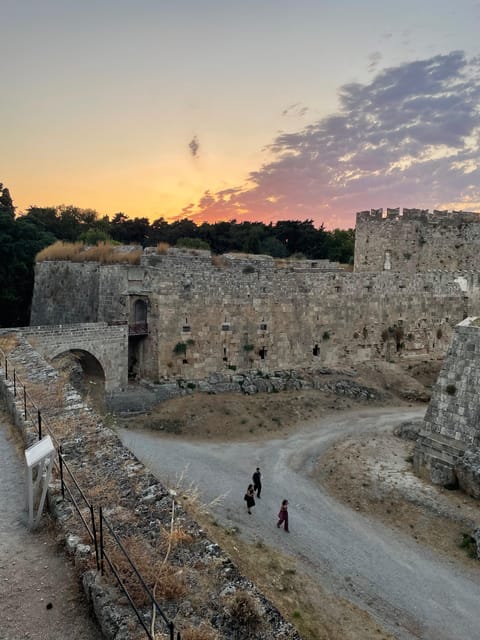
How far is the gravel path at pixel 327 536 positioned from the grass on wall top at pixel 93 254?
24.8ft

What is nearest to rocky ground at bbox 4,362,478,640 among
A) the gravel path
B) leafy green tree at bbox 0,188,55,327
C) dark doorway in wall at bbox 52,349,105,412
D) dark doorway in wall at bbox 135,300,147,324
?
the gravel path

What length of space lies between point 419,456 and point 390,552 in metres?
3.97

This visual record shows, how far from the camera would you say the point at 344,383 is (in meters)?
22.0

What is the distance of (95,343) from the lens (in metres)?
18.4

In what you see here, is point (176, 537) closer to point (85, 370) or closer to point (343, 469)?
point (343, 469)

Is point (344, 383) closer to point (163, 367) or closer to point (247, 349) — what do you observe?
point (247, 349)

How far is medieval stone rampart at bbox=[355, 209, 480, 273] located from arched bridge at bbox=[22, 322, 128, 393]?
14.5 metres

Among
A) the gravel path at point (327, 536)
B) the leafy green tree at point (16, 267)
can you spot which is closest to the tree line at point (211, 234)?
the leafy green tree at point (16, 267)

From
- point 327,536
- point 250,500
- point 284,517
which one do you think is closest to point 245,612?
point 284,517

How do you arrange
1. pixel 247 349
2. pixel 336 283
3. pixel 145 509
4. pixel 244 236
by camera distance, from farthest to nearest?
pixel 244 236 < pixel 336 283 < pixel 247 349 < pixel 145 509

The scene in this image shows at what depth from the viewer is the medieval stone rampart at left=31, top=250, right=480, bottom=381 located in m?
19.5

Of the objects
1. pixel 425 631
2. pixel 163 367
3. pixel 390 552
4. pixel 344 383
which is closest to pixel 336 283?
pixel 344 383

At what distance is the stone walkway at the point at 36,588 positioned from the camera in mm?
3451

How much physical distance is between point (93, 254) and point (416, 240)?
17337 mm
